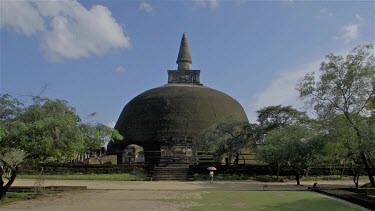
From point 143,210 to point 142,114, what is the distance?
35316mm

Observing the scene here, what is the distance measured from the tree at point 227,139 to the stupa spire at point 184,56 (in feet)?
75.9

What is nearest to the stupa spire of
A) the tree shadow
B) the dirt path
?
the dirt path

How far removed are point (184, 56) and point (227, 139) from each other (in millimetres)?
26499

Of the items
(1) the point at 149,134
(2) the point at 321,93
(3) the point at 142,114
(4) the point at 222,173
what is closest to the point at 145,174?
(4) the point at 222,173

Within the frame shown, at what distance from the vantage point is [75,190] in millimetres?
18984

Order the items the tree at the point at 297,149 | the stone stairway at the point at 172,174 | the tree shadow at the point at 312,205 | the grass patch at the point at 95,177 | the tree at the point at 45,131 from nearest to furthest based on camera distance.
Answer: the tree shadow at the point at 312,205, the tree at the point at 45,131, the tree at the point at 297,149, the grass patch at the point at 95,177, the stone stairway at the point at 172,174

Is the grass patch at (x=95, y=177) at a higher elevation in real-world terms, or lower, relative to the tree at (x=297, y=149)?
lower

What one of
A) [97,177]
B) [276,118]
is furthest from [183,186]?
[276,118]

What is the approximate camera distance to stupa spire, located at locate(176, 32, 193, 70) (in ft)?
196

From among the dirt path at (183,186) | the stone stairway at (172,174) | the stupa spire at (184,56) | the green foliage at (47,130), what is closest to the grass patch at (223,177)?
the stone stairway at (172,174)

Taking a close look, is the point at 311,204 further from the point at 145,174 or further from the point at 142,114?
the point at 142,114

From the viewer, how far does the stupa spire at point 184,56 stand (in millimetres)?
59719

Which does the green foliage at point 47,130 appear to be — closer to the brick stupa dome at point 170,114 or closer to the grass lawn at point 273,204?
Answer: the grass lawn at point 273,204

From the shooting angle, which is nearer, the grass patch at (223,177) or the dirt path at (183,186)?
the dirt path at (183,186)
